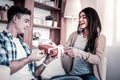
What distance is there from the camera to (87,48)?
2.42 meters

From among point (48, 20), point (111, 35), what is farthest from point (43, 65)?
point (111, 35)

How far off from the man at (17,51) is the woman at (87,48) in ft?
1.18

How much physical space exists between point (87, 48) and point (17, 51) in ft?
2.71

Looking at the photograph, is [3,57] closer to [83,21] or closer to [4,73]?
[4,73]

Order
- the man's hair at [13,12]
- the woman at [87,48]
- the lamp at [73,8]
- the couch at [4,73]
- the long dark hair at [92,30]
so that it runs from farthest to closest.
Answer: the lamp at [73,8] < the long dark hair at [92,30] < the woman at [87,48] < the man's hair at [13,12] < the couch at [4,73]

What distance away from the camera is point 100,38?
2402mm

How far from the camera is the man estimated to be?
1.83 metres

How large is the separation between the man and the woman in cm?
36

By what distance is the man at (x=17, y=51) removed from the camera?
1828mm

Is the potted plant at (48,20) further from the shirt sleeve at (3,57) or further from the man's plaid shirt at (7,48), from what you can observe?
the shirt sleeve at (3,57)

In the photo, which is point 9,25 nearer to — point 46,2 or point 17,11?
point 17,11

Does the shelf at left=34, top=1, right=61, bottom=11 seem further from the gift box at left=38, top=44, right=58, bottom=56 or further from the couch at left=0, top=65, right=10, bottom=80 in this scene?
the couch at left=0, top=65, right=10, bottom=80

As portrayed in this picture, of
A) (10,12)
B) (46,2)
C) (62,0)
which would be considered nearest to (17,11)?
(10,12)

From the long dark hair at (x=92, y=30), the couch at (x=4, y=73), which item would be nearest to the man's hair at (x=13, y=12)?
the couch at (x=4, y=73)
